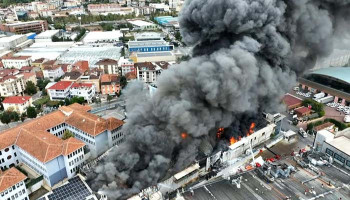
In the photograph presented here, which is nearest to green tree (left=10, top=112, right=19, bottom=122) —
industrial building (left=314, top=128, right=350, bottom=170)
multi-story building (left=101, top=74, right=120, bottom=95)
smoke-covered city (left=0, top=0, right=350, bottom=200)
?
smoke-covered city (left=0, top=0, right=350, bottom=200)

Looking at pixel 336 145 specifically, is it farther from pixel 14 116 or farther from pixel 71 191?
pixel 14 116

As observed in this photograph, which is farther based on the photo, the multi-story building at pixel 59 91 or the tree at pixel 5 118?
the multi-story building at pixel 59 91

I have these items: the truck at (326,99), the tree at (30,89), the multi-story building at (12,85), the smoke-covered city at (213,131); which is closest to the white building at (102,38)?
the tree at (30,89)

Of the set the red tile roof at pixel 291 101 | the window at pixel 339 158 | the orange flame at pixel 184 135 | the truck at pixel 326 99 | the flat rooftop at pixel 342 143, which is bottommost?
the truck at pixel 326 99

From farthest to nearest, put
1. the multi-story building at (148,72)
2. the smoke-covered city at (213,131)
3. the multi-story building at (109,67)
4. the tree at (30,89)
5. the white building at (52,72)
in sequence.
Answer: the multi-story building at (109,67), the white building at (52,72), the multi-story building at (148,72), the tree at (30,89), the smoke-covered city at (213,131)

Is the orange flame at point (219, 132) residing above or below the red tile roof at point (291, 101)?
above

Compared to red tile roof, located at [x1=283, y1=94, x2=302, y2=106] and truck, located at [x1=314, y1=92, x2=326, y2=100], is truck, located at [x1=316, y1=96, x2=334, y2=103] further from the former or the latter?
red tile roof, located at [x1=283, y1=94, x2=302, y2=106]

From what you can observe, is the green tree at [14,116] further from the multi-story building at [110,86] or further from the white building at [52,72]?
the white building at [52,72]
